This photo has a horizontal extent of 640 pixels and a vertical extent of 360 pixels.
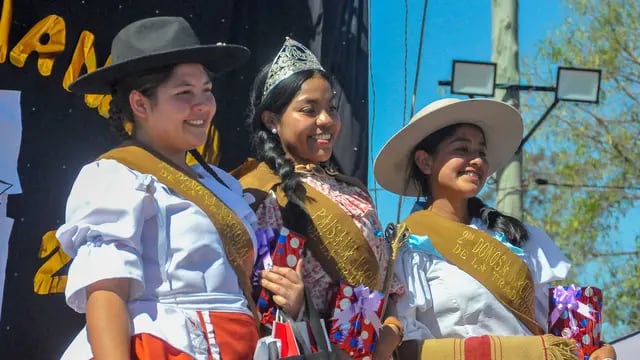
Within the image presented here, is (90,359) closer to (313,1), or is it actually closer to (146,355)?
(146,355)

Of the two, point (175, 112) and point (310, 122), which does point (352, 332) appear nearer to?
point (310, 122)

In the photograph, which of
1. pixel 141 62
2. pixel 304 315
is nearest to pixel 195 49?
pixel 141 62

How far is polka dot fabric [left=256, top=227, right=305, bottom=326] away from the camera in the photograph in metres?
2.67

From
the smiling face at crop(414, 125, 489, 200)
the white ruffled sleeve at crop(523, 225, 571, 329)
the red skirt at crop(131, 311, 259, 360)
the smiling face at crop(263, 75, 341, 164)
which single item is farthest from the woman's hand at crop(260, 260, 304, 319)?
the white ruffled sleeve at crop(523, 225, 571, 329)

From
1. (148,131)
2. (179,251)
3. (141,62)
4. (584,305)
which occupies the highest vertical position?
(141,62)

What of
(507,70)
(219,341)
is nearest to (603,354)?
(219,341)

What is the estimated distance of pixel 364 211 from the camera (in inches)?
121

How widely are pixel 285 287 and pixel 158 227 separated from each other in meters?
0.39

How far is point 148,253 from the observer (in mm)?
2416

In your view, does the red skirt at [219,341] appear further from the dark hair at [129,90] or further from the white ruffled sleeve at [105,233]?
the dark hair at [129,90]

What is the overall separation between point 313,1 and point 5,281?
1418mm

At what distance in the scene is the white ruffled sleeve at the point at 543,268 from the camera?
3.51 metres

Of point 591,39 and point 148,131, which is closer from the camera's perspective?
point 148,131

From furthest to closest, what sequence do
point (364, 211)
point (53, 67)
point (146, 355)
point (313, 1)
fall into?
point (313, 1)
point (53, 67)
point (364, 211)
point (146, 355)
